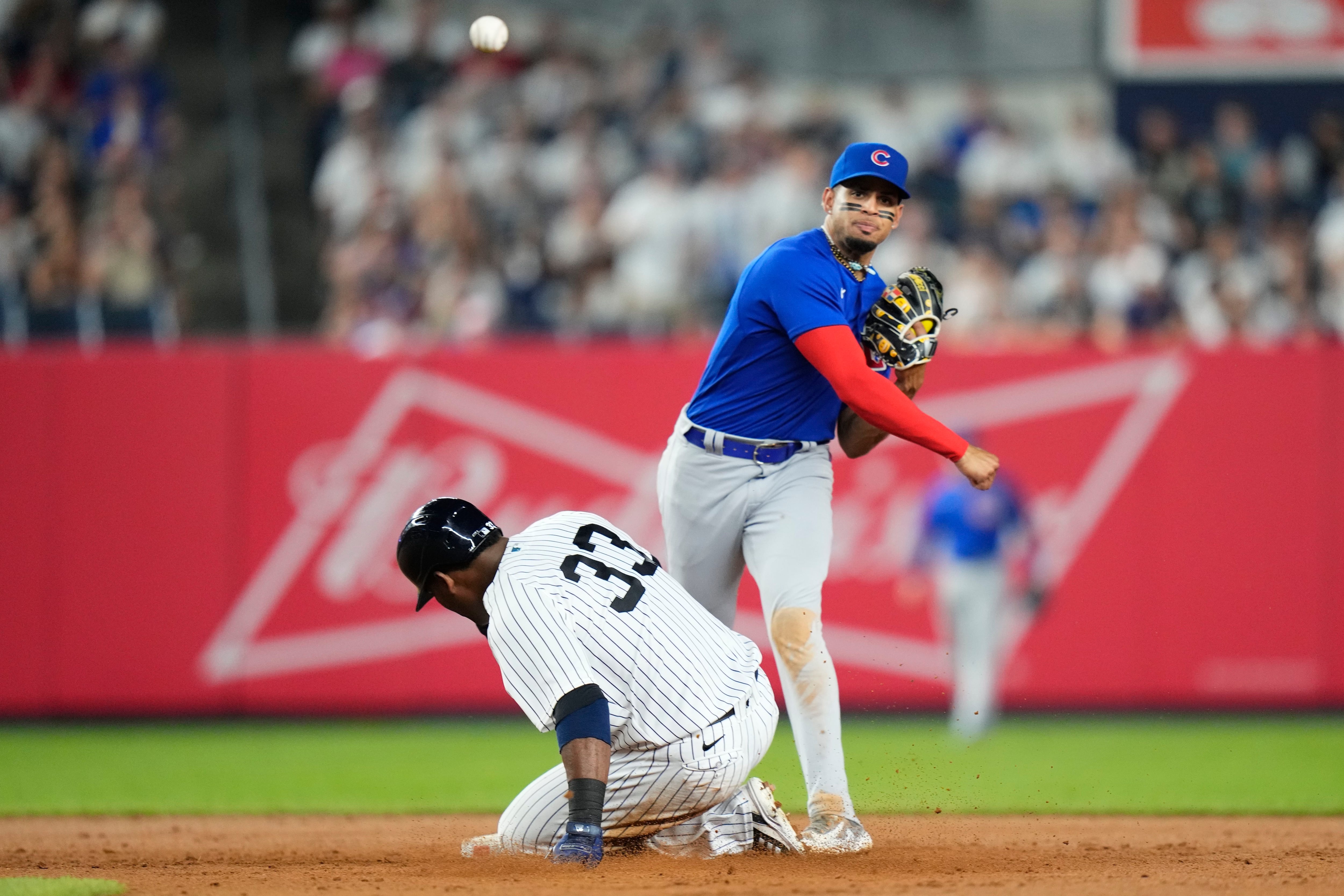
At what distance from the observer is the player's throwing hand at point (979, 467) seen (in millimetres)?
4961

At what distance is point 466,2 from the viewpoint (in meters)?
14.9

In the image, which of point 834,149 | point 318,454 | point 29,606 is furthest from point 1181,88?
point 29,606

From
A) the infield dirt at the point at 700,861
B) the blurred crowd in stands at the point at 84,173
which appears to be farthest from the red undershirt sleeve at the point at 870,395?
the blurred crowd in stands at the point at 84,173

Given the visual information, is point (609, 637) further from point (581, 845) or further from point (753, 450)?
point (753, 450)

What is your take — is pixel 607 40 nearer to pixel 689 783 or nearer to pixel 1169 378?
pixel 1169 378

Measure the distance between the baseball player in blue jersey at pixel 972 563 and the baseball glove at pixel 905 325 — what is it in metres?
5.10

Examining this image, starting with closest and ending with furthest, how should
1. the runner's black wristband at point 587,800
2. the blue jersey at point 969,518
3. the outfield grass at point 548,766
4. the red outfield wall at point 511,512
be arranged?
the runner's black wristband at point 587,800, the outfield grass at point 548,766, the blue jersey at point 969,518, the red outfield wall at point 511,512

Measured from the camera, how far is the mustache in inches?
206

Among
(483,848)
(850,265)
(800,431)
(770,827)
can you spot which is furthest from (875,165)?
(483,848)

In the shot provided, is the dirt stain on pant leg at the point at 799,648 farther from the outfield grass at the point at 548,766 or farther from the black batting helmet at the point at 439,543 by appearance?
the outfield grass at the point at 548,766

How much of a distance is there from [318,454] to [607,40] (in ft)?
18.3

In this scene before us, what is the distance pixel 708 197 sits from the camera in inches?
496

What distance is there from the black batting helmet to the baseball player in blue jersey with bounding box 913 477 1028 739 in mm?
6043

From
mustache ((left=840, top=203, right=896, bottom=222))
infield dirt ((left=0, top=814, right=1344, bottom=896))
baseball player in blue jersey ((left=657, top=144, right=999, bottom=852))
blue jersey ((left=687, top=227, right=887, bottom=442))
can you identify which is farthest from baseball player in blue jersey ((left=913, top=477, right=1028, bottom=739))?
mustache ((left=840, top=203, right=896, bottom=222))
